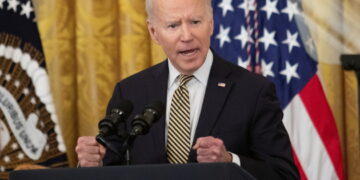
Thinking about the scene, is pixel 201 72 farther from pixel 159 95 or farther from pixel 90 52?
pixel 90 52

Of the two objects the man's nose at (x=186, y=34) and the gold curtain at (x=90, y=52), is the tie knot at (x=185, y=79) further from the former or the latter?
the gold curtain at (x=90, y=52)

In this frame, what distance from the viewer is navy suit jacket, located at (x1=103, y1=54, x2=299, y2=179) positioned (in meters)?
2.62

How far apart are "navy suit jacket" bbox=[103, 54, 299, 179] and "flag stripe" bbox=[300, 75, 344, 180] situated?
1.14 metres

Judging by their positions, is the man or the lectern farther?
the man

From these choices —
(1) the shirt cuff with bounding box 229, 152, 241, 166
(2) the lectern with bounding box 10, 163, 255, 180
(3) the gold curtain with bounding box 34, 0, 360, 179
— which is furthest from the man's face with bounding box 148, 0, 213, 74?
(3) the gold curtain with bounding box 34, 0, 360, 179

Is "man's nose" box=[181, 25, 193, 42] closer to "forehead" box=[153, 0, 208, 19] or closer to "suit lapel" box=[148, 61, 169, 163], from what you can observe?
"forehead" box=[153, 0, 208, 19]

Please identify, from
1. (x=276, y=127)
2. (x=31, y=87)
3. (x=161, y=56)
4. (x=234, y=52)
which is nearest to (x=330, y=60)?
(x=234, y=52)

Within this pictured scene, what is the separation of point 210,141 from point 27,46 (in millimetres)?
2213

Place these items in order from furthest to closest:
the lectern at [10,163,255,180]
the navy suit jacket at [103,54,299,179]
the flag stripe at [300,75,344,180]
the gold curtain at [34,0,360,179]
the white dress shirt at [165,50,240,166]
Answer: the gold curtain at [34,0,360,179]
the flag stripe at [300,75,344,180]
the white dress shirt at [165,50,240,166]
the navy suit jacket at [103,54,299,179]
the lectern at [10,163,255,180]

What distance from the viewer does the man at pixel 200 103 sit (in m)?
2.65

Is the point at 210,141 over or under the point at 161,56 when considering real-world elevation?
under

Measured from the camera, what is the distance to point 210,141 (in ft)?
7.45

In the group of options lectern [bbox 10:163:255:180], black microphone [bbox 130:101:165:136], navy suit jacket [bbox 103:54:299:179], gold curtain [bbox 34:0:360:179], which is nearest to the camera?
lectern [bbox 10:163:255:180]

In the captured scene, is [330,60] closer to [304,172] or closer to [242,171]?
[304,172]
